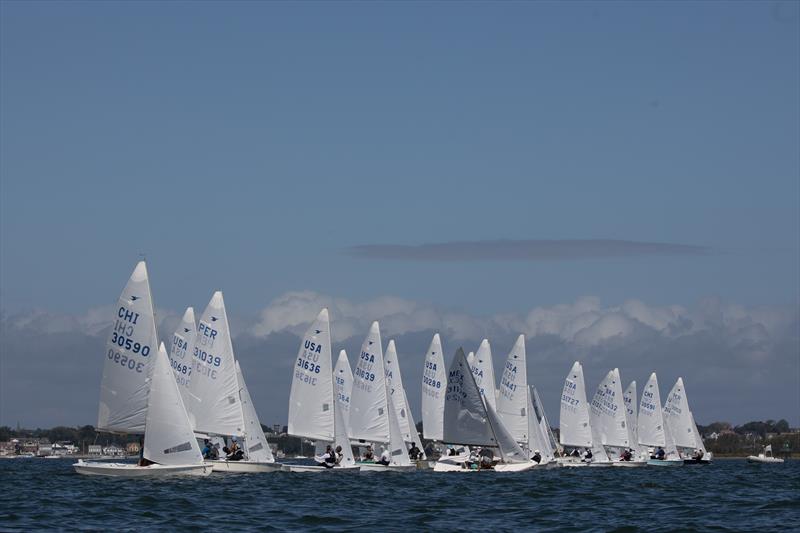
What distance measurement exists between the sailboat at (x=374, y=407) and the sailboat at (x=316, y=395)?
4.08 m

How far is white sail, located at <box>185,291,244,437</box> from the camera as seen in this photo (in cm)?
6494

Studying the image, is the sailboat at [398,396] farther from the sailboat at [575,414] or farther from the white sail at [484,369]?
the sailboat at [575,414]

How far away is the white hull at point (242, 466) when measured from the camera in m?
62.8

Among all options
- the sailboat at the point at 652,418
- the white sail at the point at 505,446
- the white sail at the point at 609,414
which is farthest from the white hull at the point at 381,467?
the sailboat at the point at 652,418

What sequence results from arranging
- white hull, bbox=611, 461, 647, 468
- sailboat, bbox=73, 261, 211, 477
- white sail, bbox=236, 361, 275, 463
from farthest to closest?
white hull, bbox=611, 461, 647, 468
white sail, bbox=236, 361, 275, 463
sailboat, bbox=73, 261, 211, 477

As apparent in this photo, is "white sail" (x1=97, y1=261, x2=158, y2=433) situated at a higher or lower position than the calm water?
higher

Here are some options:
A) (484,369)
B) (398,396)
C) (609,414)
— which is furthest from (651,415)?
(398,396)

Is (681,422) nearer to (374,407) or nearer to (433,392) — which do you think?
(433,392)

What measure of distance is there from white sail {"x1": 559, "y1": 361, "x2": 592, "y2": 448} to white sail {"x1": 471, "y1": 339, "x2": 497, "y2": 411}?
12248 mm

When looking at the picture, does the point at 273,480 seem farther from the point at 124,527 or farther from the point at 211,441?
the point at 124,527

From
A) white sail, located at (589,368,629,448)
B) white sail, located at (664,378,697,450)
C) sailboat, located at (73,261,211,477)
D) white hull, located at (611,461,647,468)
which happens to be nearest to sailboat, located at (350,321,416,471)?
sailboat, located at (73,261,211,477)

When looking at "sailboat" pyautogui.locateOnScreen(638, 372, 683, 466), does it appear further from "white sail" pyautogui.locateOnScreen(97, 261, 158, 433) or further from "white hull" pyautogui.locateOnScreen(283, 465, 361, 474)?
"white sail" pyautogui.locateOnScreen(97, 261, 158, 433)

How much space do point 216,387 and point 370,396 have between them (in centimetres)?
1383

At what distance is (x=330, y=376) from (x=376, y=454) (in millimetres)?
11182
